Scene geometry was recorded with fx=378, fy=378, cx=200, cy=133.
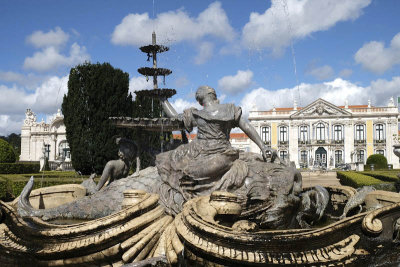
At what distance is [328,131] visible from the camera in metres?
57.4

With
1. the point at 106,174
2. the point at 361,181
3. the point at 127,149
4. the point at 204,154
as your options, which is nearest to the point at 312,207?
the point at 204,154

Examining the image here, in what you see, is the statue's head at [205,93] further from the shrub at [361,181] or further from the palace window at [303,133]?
the palace window at [303,133]

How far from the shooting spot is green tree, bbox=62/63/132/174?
19.3 m

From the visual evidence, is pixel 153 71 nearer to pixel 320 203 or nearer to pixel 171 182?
pixel 171 182

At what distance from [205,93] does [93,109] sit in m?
16.2

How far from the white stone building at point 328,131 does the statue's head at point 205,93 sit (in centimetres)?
5149

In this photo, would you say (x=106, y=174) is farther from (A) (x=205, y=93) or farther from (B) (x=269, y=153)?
(B) (x=269, y=153)

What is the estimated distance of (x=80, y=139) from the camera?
65.0 feet

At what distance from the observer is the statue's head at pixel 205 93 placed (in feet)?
15.0

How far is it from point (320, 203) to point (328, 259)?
179 cm

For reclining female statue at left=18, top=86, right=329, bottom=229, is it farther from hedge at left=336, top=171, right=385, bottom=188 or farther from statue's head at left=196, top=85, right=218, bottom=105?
hedge at left=336, top=171, right=385, bottom=188

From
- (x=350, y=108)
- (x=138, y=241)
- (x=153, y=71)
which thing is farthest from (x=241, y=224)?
(x=350, y=108)

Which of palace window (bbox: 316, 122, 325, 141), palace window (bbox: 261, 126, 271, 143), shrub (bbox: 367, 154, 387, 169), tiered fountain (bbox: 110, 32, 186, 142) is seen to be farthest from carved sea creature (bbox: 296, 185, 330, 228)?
palace window (bbox: 316, 122, 325, 141)

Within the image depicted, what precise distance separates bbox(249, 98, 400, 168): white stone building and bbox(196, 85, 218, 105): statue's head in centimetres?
5149
